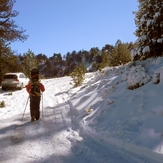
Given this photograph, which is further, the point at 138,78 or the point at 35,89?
the point at 35,89

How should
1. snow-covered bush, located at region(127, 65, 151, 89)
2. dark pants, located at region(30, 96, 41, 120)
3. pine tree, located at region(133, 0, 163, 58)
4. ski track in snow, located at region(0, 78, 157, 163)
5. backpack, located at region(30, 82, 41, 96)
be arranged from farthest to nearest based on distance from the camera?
pine tree, located at region(133, 0, 163, 58), backpack, located at region(30, 82, 41, 96), dark pants, located at region(30, 96, 41, 120), snow-covered bush, located at region(127, 65, 151, 89), ski track in snow, located at region(0, 78, 157, 163)

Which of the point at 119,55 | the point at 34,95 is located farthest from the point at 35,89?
the point at 119,55

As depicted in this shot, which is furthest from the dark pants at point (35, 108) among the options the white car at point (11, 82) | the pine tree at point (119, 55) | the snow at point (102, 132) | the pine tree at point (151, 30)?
the pine tree at point (119, 55)

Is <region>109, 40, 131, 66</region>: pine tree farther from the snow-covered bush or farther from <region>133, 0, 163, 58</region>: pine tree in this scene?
the snow-covered bush

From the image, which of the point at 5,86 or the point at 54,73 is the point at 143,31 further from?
the point at 54,73

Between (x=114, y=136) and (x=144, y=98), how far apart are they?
2139 millimetres

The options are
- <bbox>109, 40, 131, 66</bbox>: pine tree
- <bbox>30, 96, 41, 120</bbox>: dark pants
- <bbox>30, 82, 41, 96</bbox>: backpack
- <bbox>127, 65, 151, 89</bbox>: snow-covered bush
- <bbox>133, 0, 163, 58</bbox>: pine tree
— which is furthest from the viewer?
<bbox>109, 40, 131, 66</bbox>: pine tree

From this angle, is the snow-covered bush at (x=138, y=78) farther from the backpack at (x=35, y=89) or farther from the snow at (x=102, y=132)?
the backpack at (x=35, y=89)

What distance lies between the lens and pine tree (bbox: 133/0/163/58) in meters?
11.5

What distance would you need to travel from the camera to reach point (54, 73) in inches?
4033

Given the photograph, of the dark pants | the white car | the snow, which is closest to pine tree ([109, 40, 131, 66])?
the white car

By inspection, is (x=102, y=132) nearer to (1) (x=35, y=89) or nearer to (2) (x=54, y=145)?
(2) (x=54, y=145)

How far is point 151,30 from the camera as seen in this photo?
1197 cm

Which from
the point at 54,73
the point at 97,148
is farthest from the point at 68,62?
the point at 97,148
